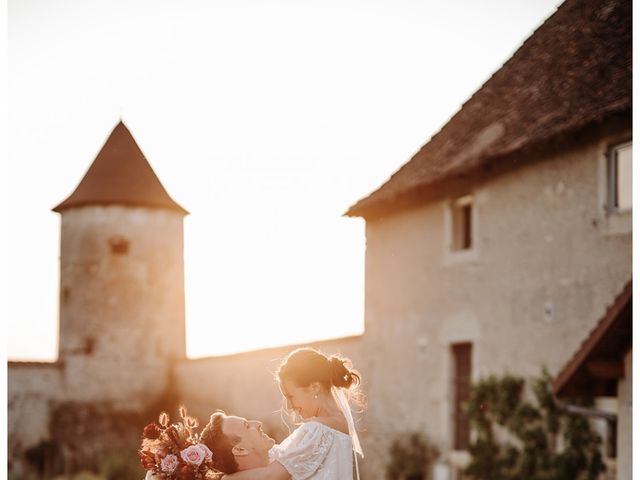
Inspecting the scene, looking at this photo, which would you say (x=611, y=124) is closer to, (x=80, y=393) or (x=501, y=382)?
(x=501, y=382)

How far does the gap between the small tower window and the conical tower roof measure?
32.1 inches

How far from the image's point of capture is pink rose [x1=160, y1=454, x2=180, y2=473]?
472cm

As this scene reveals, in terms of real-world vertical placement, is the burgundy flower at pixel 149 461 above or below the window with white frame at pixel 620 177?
below

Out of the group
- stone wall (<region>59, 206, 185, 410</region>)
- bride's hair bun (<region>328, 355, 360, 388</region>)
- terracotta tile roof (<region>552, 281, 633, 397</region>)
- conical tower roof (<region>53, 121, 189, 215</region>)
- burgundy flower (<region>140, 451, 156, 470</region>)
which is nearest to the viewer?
burgundy flower (<region>140, 451, 156, 470</region>)

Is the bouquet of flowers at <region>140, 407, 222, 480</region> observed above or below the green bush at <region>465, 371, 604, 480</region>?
above

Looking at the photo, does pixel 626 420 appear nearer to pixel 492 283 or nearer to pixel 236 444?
pixel 492 283

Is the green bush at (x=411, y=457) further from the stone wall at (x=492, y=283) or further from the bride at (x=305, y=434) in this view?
the bride at (x=305, y=434)

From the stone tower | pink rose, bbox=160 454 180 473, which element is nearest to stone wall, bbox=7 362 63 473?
the stone tower

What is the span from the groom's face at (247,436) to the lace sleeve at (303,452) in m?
0.06

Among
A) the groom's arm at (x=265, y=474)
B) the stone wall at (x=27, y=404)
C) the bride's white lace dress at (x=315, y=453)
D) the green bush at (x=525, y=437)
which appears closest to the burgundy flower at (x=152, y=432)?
the groom's arm at (x=265, y=474)

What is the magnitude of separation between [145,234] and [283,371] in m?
22.7

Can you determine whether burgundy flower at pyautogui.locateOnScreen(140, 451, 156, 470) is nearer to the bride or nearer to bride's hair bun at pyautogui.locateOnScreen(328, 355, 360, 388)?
the bride

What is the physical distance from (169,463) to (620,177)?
349 inches

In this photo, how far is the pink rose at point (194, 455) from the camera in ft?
15.2
